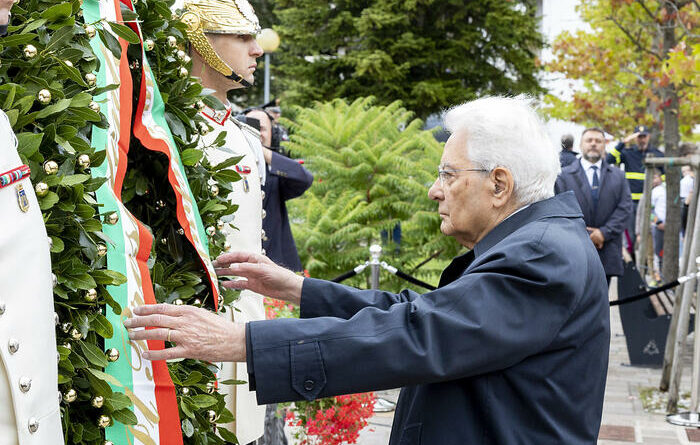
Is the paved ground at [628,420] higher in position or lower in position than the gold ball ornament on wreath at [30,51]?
lower

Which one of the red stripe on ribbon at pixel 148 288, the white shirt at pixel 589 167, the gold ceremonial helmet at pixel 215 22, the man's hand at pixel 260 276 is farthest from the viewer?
the white shirt at pixel 589 167

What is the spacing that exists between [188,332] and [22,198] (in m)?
0.55

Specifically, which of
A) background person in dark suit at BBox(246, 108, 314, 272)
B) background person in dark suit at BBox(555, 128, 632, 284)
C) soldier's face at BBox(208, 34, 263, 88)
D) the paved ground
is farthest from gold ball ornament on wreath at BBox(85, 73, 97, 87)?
background person in dark suit at BBox(555, 128, 632, 284)

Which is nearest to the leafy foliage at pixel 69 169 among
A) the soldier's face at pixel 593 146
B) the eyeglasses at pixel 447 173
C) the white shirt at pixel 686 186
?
the eyeglasses at pixel 447 173

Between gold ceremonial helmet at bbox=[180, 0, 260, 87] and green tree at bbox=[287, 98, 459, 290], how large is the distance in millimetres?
5157

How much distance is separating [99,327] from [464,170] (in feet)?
3.64

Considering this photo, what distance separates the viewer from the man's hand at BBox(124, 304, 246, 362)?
1.94m

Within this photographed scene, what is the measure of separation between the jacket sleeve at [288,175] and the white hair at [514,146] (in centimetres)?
285

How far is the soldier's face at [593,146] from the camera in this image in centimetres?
950

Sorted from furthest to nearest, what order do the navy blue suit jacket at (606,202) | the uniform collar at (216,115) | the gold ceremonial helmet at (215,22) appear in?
the navy blue suit jacket at (606,202) < the uniform collar at (216,115) < the gold ceremonial helmet at (215,22)

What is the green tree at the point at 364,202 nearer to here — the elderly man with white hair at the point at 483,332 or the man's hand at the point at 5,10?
the elderly man with white hair at the point at 483,332

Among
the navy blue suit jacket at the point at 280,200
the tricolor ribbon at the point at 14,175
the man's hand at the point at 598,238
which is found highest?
the tricolor ribbon at the point at 14,175

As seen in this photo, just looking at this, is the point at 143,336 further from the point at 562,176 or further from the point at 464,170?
the point at 562,176

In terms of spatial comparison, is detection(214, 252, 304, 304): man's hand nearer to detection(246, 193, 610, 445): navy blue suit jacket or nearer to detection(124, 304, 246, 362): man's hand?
detection(246, 193, 610, 445): navy blue suit jacket
